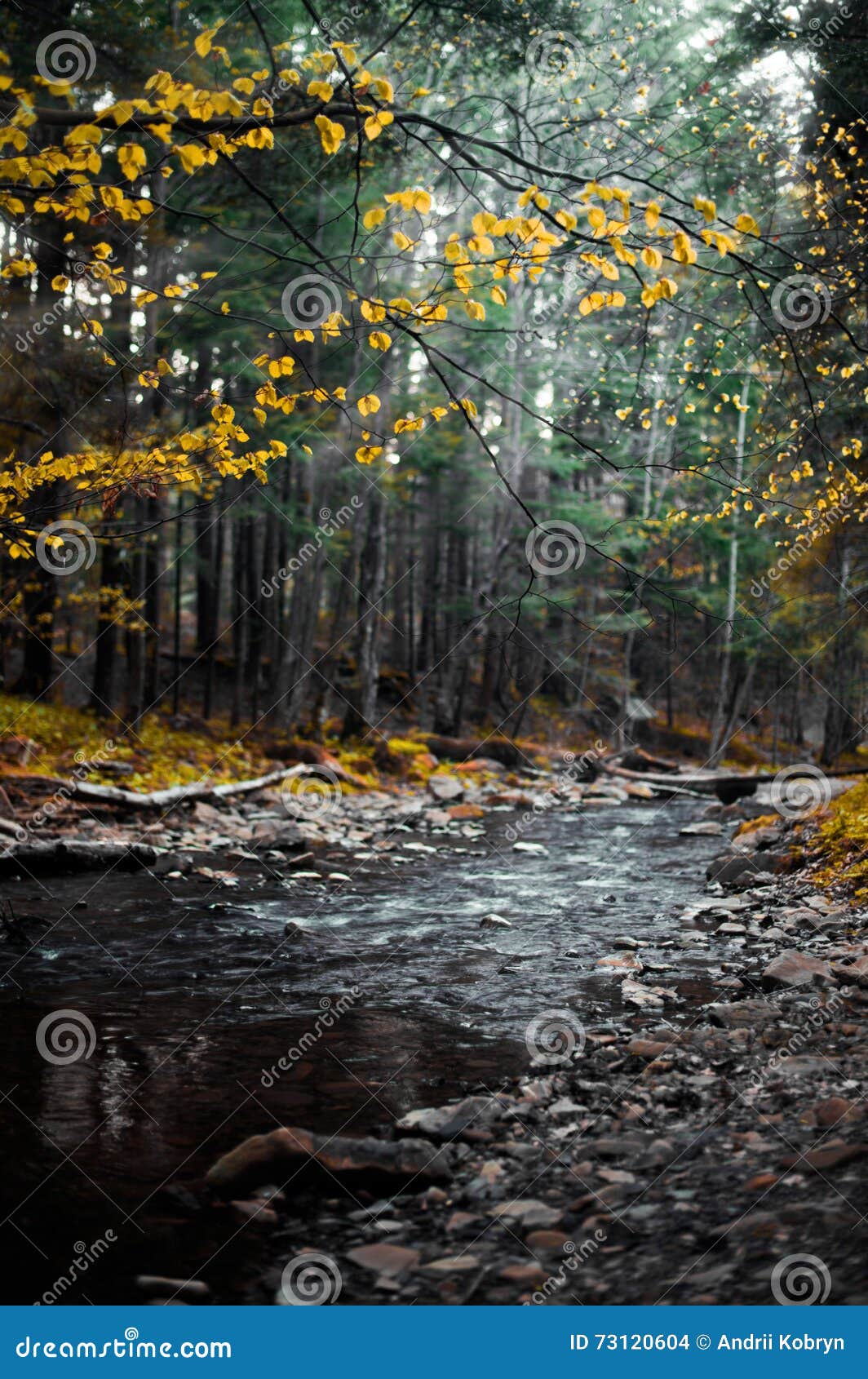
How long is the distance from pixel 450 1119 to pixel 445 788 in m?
13.4

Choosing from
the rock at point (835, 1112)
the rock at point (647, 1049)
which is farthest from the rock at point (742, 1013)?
the rock at point (835, 1112)

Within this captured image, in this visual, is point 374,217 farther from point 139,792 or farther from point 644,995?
point 139,792

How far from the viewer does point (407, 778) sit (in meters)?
19.1

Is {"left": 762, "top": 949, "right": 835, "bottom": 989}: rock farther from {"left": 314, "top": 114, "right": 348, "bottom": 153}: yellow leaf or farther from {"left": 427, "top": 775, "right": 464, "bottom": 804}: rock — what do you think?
{"left": 427, "top": 775, "right": 464, "bottom": 804}: rock

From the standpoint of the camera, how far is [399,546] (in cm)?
3284

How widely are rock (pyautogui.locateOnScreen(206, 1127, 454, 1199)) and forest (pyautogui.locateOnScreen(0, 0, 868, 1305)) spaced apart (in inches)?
0.6

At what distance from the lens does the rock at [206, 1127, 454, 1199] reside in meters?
3.40

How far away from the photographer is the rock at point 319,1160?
11.1 feet

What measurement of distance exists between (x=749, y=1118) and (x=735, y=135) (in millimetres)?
9621

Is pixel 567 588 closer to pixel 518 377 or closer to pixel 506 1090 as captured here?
pixel 518 377

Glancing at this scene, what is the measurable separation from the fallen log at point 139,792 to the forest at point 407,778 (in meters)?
0.07

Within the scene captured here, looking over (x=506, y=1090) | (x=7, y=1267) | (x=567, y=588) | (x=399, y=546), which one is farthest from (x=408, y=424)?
(x=399, y=546)

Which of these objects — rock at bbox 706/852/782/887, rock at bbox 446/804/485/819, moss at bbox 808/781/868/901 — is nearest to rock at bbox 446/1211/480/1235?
moss at bbox 808/781/868/901

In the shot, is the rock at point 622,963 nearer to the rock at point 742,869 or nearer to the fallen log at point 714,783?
the rock at point 742,869
